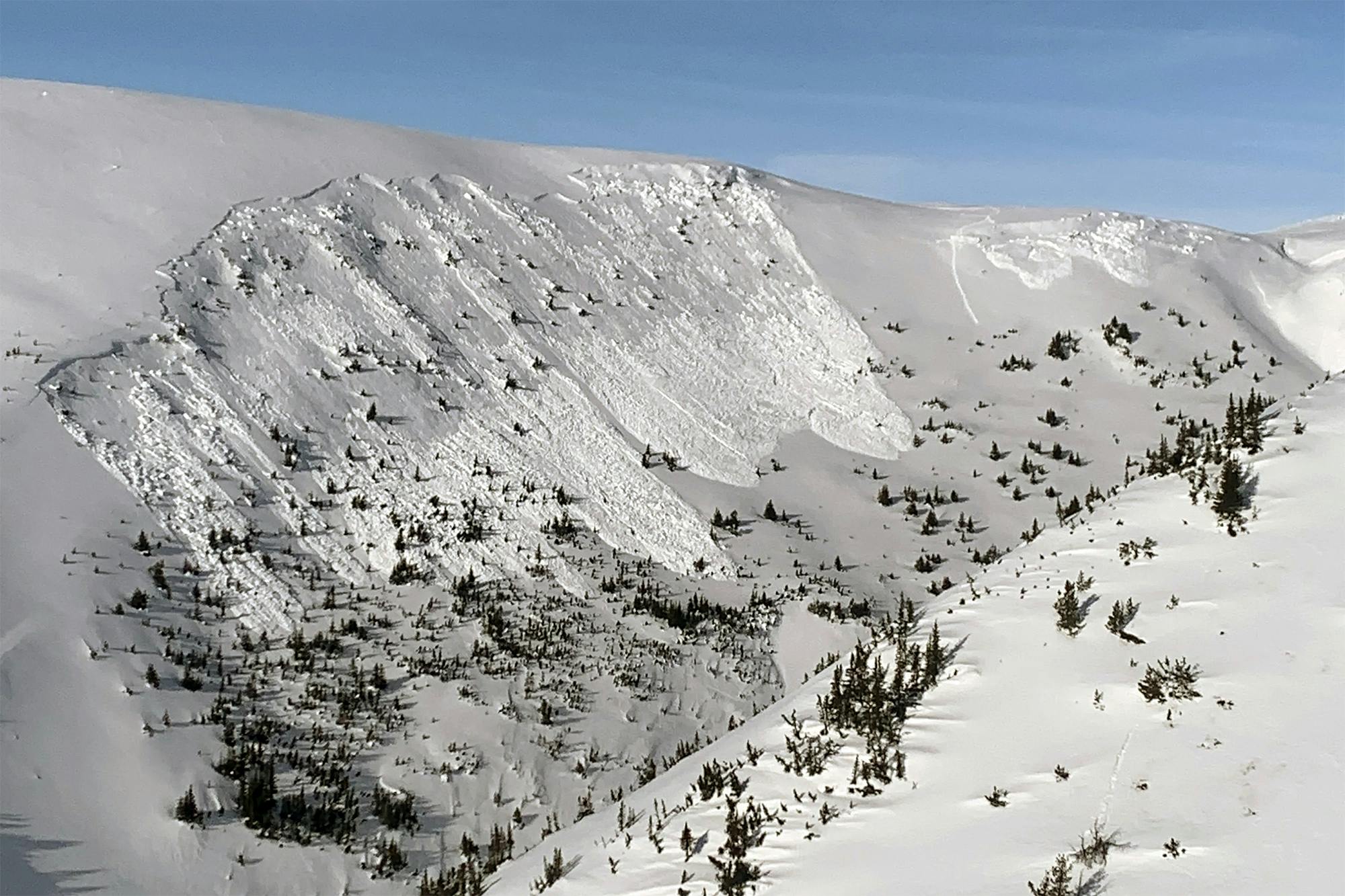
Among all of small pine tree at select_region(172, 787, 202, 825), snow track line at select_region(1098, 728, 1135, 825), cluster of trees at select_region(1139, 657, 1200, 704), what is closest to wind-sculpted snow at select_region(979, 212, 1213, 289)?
cluster of trees at select_region(1139, 657, 1200, 704)

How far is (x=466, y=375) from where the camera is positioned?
2169 centimetres

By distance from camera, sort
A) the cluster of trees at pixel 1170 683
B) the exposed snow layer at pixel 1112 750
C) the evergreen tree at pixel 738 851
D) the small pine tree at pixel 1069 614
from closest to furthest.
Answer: the exposed snow layer at pixel 1112 750, the evergreen tree at pixel 738 851, the cluster of trees at pixel 1170 683, the small pine tree at pixel 1069 614

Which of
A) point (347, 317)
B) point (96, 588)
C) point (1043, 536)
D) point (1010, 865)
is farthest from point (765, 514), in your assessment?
point (1010, 865)

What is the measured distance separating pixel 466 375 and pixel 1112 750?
54.5 ft

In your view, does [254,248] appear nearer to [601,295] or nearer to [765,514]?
[601,295]

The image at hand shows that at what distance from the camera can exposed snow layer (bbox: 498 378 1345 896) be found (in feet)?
21.6

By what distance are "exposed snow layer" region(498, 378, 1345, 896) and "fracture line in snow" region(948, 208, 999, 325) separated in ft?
61.3

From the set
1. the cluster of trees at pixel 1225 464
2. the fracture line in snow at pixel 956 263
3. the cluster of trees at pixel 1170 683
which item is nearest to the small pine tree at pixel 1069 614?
the cluster of trees at pixel 1170 683

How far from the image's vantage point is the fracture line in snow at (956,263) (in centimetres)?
2928

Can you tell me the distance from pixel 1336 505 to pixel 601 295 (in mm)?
19077

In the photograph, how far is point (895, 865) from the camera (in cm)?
716

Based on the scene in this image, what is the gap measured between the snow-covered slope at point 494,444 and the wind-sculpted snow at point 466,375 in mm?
96

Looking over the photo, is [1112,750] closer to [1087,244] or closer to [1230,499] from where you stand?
[1230,499]

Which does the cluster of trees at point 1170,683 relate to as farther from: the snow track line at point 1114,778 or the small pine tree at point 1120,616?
the small pine tree at point 1120,616
